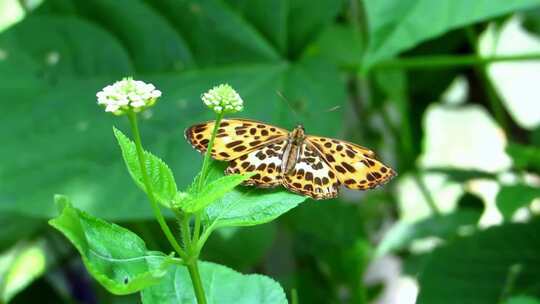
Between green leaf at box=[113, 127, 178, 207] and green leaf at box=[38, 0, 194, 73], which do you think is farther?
green leaf at box=[38, 0, 194, 73]

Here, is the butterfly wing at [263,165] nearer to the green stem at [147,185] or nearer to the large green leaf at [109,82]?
the green stem at [147,185]

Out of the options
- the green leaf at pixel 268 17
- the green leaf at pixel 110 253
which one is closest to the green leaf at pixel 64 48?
the green leaf at pixel 268 17

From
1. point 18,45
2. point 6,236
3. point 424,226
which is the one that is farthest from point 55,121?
point 424,226

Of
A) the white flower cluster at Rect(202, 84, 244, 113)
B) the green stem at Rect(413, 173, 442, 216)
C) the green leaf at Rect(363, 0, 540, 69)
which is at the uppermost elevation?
the white flower cluster at Rect(202, 84, 244, 113)

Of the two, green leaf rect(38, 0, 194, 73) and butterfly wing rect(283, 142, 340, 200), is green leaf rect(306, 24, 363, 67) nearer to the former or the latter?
green leaf rect(38, 0, 194, 73)

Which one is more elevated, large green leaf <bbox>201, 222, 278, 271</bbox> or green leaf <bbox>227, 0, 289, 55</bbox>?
green leaf <bbox>227, 0, 289, 55</bbox>

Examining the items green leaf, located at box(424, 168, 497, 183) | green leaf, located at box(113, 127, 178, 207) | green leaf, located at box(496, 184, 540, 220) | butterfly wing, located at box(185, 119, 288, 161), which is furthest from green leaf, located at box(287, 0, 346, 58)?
green leaf, located at box(113, 127, 178, 207)

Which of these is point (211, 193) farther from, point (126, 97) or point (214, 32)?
point (214, 32)
